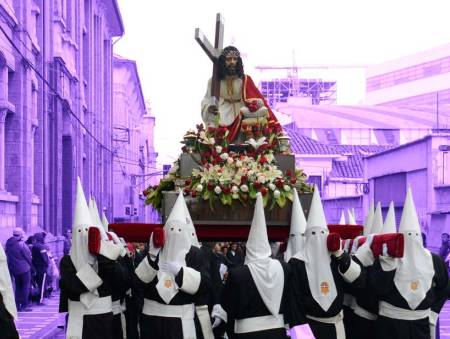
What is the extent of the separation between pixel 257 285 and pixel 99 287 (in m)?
1.58

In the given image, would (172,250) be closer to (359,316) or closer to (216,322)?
(216,322)

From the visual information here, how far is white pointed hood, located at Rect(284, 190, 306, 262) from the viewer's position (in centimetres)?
898

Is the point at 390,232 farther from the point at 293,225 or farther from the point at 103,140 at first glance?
the point at 103,140

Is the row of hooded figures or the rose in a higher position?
the rose

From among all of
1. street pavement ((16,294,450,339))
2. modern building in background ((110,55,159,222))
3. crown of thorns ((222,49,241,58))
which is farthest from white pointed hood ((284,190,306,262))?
modern building in background ((110,55,159,222))

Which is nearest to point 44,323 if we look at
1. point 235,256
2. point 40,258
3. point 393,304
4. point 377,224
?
point 40,258

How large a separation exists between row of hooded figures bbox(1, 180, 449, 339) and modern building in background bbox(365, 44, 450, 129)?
44122 millimetres

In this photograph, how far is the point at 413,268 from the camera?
26.9 feet

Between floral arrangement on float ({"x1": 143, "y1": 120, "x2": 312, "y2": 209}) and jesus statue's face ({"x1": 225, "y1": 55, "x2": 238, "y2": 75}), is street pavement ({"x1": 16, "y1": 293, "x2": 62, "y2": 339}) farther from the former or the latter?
jesus statue's face ({"x1": 225, "y1": 55, "x2": 238, "y2": 75})

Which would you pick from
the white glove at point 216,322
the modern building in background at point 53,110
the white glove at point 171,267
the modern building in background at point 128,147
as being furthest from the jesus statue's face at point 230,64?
the modern building in background at point 128,147

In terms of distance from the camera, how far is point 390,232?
28.8ft

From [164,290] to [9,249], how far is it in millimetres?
6977

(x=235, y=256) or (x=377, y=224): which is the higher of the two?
(x=377, y=224)

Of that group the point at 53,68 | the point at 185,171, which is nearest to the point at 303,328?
the point at 185,171
